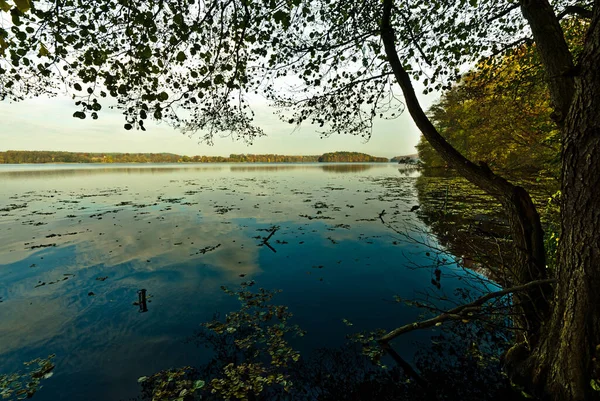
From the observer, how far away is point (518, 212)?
3525 millimetres

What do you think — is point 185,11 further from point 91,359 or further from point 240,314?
point 91,359

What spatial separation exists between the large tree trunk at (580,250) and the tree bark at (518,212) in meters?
0.55

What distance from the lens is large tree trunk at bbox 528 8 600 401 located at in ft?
7.99

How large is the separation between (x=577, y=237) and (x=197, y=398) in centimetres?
608

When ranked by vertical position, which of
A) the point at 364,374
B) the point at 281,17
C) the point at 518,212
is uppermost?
the point at 281,17

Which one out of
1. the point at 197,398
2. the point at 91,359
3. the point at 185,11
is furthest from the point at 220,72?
the point at 91,359

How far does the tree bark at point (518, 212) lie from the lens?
3531 mm

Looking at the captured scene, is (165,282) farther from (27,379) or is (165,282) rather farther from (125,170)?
(125,170)

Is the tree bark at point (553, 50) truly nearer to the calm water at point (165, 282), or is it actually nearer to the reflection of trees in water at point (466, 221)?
the calm water at point (165, 282)

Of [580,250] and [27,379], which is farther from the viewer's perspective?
[27,379]

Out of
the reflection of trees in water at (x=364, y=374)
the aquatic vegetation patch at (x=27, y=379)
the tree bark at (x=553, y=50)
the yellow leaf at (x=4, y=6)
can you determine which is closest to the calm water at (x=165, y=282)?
the aquatic vegetation patch at (x=27, y=379)

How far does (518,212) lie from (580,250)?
95 centimetres

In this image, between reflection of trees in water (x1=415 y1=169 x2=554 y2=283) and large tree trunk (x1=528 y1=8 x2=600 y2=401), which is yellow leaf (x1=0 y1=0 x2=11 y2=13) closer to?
large tree trunk (x1=528 y1=8 x2=600 y2=401)

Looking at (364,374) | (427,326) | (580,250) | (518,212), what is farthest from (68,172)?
(580,250)
